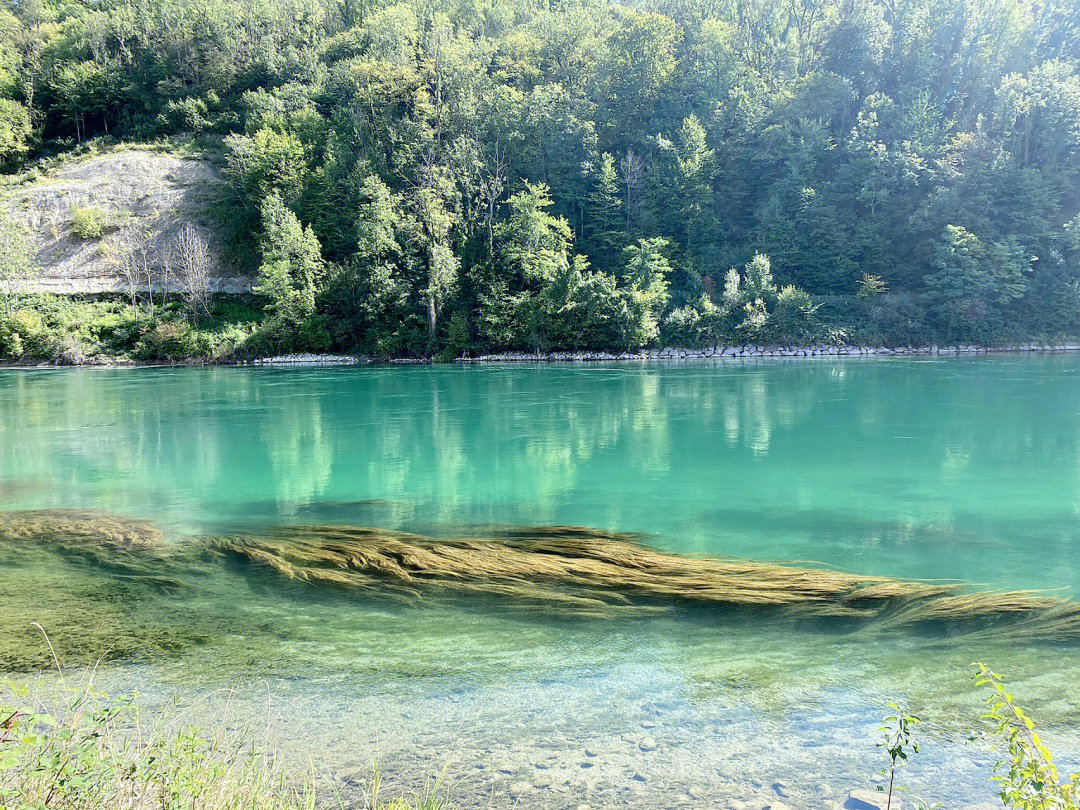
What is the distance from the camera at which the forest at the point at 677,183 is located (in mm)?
42419

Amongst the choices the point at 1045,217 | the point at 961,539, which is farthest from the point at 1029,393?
the point at 1045,217

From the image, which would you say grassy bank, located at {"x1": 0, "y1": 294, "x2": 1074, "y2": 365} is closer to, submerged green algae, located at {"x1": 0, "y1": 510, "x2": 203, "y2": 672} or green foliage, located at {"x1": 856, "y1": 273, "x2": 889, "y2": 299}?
green foliage, located at {"x1": 856, "y1": 273, "x2": 889, "y2": 299}

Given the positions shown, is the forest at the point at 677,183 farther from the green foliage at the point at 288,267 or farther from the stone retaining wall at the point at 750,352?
the stone retaining wall at the point at 750,352

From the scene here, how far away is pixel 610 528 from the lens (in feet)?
31.8

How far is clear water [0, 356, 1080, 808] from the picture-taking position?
4359 mm

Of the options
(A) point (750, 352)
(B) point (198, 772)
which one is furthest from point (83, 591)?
(A) point (750, 352)

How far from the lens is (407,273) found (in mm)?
44812

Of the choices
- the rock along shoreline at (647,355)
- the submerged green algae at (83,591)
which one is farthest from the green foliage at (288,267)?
the submerged green algae at (83,591)

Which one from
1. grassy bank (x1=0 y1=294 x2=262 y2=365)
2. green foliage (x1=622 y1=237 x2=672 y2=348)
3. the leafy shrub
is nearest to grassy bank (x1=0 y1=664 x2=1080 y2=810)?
green foliage (x1=622 y1=237 x2=672 y2=348)

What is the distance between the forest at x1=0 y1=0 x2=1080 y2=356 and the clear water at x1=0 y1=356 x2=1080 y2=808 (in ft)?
64.8

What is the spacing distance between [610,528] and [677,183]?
41.7 meters

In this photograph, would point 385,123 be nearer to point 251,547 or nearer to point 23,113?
point 23,113

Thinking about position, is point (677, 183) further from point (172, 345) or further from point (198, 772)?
point (198, 772)

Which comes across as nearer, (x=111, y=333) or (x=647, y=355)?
(x=647, y=355)
